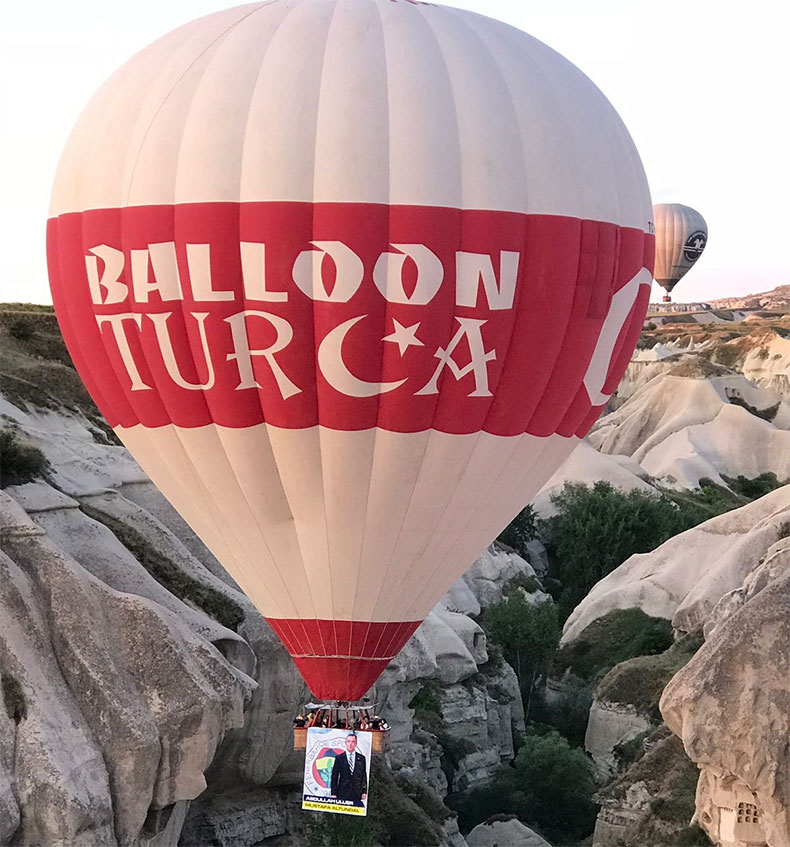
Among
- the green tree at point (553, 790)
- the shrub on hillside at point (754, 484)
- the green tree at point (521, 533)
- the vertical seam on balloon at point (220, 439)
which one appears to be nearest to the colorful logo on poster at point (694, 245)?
the shrub on hillside at point (754, 484)

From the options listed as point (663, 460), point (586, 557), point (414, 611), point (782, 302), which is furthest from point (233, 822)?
point (782, 302)

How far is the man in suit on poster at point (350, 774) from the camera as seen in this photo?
17891 millimetres

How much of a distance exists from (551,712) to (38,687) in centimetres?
→ 2504

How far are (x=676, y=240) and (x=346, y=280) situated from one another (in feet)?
259

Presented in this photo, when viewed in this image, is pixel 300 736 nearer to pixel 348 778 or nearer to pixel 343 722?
pixel 343 722

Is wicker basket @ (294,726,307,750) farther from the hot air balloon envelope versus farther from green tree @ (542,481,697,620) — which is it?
the hot air balloon envelope

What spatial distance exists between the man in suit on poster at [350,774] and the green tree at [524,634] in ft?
93.1

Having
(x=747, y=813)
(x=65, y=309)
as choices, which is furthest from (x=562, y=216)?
(x=747, y=813)

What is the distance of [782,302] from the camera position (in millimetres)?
162375

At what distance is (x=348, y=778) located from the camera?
707 inches

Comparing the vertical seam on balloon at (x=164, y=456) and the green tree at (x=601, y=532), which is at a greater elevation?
the vertical seam on balloon at (x=164, y=456)

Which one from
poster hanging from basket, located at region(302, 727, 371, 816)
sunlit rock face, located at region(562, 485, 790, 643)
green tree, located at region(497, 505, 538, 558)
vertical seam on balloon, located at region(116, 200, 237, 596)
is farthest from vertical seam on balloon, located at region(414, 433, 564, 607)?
green tree, located at region(497, 505, 538, 558)

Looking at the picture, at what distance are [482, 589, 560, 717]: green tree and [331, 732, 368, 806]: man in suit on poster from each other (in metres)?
28.4

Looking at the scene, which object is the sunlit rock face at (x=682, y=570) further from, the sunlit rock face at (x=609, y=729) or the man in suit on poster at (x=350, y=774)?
the man in suit on poster at (x=350, y=774)
